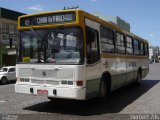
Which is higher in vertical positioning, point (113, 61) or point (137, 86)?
point (113, 61)

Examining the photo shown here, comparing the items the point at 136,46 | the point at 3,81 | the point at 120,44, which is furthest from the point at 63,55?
the point at 3,81

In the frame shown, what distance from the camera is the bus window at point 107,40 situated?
37.4ft

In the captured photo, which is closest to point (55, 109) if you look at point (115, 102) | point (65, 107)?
point (65, 107)

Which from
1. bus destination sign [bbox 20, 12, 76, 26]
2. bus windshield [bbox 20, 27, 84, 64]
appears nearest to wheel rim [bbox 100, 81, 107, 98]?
bus windshield [bbox 20, 27, 84, 64]

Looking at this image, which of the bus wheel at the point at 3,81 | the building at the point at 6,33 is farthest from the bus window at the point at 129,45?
the building at the point at 6,33

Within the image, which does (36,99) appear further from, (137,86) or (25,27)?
(137,86)

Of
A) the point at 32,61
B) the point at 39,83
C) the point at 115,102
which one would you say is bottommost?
the point at 115,102

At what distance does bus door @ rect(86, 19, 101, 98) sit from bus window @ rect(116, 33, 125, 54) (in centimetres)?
266

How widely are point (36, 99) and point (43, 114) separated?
11.0ft

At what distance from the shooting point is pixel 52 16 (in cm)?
1008

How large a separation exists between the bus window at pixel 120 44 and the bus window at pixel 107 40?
2.55ft

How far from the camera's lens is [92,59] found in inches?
403

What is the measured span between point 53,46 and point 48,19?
0.92 meters

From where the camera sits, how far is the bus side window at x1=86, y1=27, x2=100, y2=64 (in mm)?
9891
